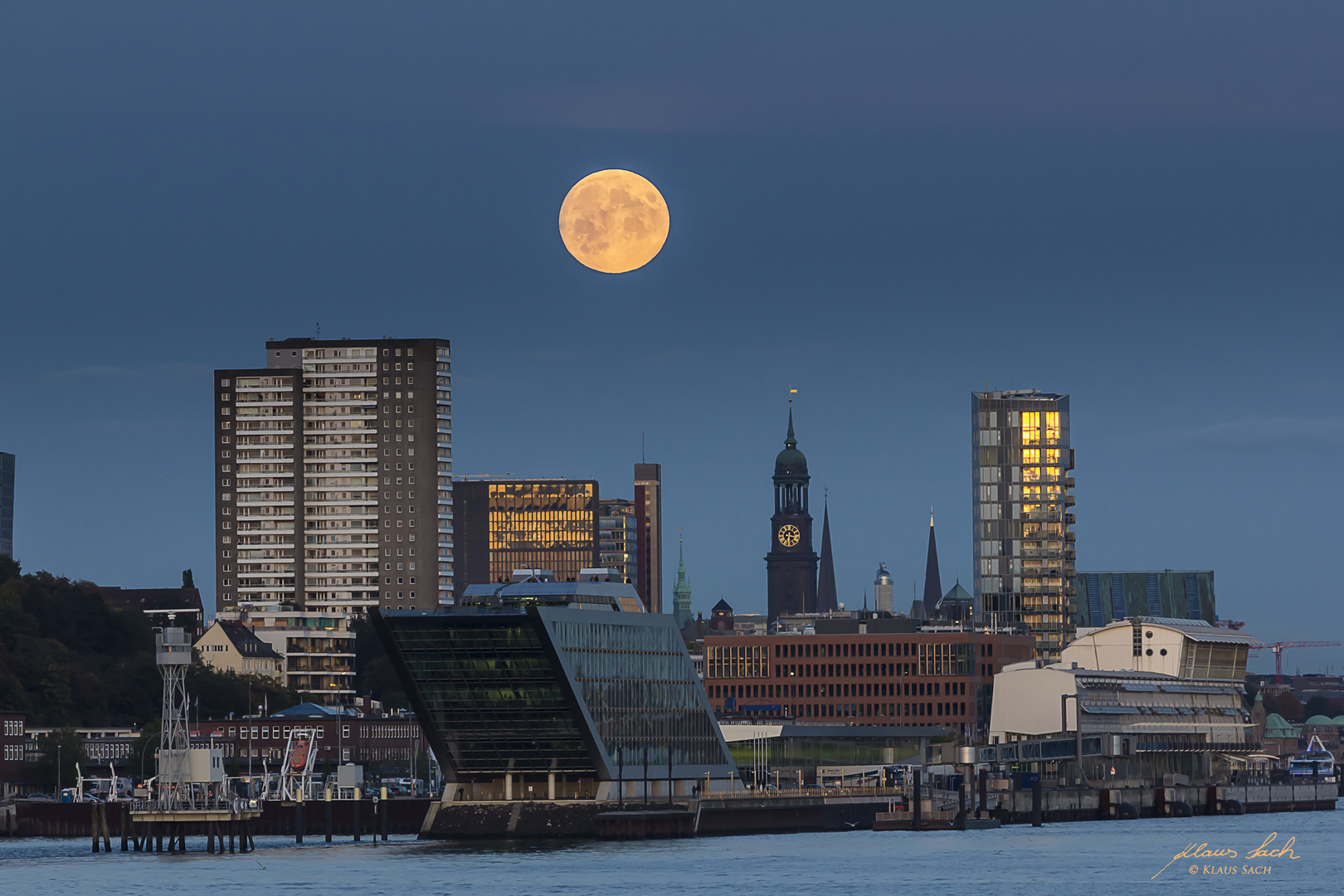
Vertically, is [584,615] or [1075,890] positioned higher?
[584,615]

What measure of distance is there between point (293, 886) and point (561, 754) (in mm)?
41747

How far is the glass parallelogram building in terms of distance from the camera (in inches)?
6093

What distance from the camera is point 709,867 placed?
133 m

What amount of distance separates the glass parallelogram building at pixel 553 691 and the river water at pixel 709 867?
6641mm

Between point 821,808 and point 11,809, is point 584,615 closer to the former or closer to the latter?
point 821,808

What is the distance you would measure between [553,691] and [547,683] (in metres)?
0.83

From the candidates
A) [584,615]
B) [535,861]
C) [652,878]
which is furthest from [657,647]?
[652,878]

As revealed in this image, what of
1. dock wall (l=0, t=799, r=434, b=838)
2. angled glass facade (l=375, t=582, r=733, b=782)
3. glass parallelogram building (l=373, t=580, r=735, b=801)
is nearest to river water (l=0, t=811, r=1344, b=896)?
dock wall (l=0, t=799, r=434, b=838)

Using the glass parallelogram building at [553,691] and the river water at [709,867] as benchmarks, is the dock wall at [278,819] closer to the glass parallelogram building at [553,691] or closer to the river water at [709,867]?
the river water at [709,867]

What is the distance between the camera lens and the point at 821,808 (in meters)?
175
